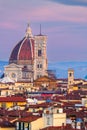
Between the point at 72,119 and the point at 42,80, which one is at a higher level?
the point at 42,80

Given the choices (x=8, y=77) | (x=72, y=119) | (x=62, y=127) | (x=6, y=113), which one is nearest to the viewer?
(x=62, y=127)

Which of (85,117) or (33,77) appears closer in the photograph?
(85,117)

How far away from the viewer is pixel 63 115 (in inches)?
1841

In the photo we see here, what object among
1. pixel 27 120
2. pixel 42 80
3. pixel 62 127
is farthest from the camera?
pixel 42 80

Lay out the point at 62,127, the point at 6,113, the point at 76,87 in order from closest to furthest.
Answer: the point at 62,127 < the point at 6,113 < the point at 76,87

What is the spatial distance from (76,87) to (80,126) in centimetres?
9586

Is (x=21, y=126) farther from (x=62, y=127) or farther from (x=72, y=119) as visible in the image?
(x=72, y=119)

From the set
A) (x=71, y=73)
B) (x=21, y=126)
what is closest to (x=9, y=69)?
(x=71, y=73)

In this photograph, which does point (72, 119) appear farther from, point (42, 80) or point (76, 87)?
point (42, 80)

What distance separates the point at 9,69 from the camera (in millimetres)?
199750

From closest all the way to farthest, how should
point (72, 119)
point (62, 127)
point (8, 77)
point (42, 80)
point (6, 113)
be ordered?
point (62, 127) → point (72, 119) → point (6, 113) → point (42, 80) → point (8, 77)


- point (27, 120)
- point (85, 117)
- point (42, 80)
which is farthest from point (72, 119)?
point (42, 80)

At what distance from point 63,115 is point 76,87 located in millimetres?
93955

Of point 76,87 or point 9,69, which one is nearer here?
point 76,87
